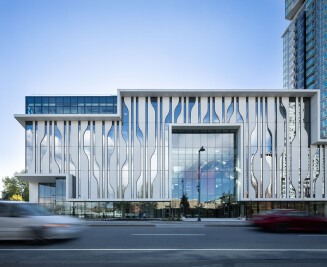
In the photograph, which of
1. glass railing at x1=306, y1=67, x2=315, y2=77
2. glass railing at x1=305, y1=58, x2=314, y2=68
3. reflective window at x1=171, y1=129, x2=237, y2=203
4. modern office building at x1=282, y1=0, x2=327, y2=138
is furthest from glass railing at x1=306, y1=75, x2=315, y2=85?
reflective window at x1=171, y1=129, x2=237, y2=203

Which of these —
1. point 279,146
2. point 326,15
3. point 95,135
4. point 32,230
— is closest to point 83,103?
point 95,135

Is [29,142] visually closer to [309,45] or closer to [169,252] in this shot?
[169,252]

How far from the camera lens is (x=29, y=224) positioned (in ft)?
29.2

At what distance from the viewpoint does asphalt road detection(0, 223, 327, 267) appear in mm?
7004

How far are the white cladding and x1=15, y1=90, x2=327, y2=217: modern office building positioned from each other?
0.13 meters

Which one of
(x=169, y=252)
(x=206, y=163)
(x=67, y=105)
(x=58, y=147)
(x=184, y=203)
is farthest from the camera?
(x=67, y=105)

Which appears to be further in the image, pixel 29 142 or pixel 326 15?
pixel 326 15

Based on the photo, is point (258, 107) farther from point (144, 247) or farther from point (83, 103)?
point (144, 247)

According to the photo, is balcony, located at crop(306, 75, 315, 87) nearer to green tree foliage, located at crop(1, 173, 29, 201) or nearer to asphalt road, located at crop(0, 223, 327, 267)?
asphalt road, located at crop(0, 223, 327, 267)

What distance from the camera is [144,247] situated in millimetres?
8875

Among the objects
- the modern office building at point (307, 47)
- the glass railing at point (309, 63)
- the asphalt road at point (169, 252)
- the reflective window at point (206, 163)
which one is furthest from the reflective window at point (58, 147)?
the glass railing at point (309, 63)

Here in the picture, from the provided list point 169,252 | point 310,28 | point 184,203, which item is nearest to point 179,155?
→ point 184,203

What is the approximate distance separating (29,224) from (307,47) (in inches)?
3875

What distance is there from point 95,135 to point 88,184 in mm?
6394
